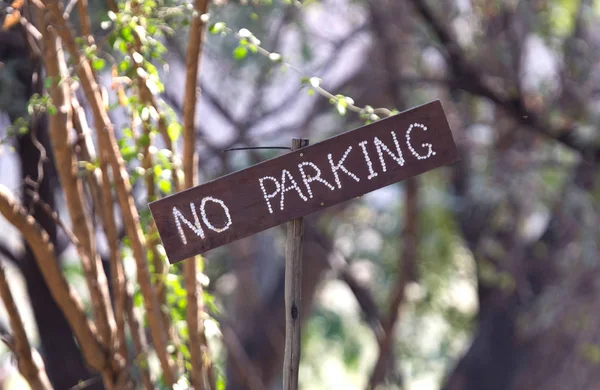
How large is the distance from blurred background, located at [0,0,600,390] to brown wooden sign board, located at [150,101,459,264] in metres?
2.79

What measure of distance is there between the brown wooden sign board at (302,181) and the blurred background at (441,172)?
279 centimetres

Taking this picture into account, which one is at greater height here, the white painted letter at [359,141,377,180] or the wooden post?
the white painted letter at [359,141,377,180]

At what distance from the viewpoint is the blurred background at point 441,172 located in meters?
5.40

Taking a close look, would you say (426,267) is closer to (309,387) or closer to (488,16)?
(488,16)

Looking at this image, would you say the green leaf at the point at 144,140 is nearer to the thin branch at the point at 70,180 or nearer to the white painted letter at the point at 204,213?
the thin branch at the point at 70,180

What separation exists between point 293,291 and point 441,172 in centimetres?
479

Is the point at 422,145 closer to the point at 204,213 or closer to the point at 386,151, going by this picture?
the point at 386,151

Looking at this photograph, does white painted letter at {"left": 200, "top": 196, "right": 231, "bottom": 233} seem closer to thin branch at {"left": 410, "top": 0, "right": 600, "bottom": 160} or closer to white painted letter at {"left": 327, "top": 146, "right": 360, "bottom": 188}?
white painted letter at {"left": 327, "top": 146, "right": 360, "bottom": 188}

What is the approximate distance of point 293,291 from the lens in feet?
6.86

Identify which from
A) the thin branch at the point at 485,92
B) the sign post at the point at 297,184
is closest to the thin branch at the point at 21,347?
the sign post at the point at 297,184

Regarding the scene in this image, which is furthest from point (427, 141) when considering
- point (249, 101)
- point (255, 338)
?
point (255, 338)

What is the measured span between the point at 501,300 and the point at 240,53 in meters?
4.46

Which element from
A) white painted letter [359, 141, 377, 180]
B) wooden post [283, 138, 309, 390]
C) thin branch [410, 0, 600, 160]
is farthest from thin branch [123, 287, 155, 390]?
thin branch [410, 0, 600, 160]

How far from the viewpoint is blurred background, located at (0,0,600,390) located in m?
5.40
